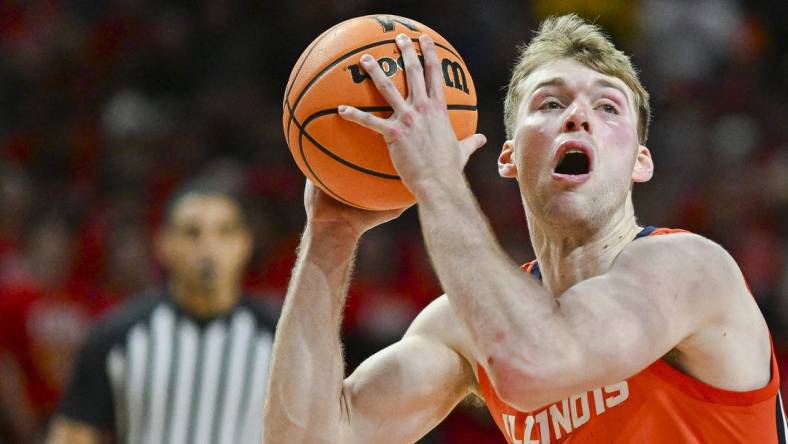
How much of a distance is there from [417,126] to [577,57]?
732 millimetres

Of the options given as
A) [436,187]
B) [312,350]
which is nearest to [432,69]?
[436,187]

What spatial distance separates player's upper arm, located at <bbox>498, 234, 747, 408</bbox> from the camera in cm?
253

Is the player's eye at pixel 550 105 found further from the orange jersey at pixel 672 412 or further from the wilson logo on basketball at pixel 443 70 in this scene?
the orange jersey at pixel 672 412

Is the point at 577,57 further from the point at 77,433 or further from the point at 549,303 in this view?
the point at 77,433

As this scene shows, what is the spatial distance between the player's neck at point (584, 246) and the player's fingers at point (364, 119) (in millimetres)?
658

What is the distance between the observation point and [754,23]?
1072cm

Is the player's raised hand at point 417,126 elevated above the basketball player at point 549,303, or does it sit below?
above

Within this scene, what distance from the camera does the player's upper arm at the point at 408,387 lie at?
335 cm

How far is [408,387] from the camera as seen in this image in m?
3.37

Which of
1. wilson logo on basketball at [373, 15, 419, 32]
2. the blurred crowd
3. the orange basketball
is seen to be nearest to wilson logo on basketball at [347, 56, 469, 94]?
the orange basketball

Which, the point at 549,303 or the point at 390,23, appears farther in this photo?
the point at 390,23

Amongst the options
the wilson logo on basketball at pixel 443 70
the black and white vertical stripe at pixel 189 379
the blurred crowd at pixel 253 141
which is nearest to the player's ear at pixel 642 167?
the wilson logo on basketball at pixel 443 70

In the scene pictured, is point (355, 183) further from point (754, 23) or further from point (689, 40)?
point (754, 23)

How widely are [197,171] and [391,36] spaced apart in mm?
7150
